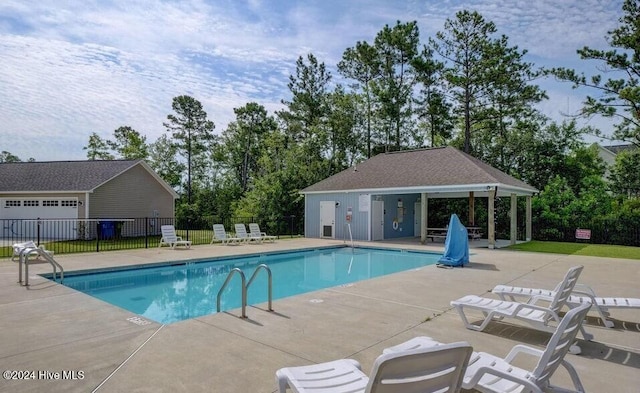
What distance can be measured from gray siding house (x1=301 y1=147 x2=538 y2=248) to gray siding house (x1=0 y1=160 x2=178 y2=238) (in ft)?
32.4

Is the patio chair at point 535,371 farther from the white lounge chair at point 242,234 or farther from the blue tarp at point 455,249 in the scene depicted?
the white lounge chair at point 242,234

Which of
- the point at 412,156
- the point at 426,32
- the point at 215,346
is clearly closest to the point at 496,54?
the point at 426,32

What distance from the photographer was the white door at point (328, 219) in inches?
796

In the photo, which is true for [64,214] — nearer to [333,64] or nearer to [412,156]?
[412,156]

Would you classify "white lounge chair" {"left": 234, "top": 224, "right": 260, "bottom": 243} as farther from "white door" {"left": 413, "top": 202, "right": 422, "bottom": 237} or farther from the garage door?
"white door" {"left": 413, "top": 202, "right": 422, "bottom": 237}

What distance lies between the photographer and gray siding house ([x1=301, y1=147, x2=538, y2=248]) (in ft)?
57.0

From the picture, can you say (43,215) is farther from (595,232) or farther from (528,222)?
(595,232)

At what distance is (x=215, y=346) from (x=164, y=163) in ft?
122

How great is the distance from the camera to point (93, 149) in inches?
1561

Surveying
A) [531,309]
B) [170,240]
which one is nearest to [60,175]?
[170,240]

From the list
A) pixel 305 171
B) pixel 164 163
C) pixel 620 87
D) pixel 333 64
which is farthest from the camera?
pixel 164 163

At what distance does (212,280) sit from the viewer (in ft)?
34.8

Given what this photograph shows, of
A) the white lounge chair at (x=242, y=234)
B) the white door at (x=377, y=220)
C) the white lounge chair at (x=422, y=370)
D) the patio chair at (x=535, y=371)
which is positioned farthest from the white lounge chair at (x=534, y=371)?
the white door at (x=377, y=220)

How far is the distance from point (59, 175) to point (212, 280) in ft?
54.2
